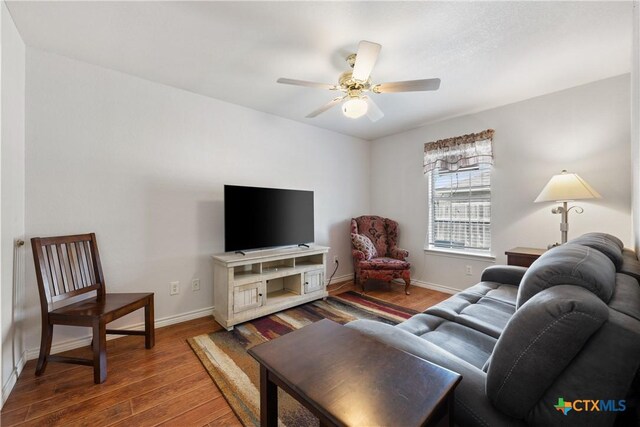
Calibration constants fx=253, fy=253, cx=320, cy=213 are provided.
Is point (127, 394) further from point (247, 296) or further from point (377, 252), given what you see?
point (377, 252)

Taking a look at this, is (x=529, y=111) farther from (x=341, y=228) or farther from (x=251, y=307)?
(x=251, y=307)

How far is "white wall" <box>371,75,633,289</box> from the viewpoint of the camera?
7.90 ft

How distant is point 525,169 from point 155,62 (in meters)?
3.95

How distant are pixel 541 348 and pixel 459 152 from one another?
3175mm

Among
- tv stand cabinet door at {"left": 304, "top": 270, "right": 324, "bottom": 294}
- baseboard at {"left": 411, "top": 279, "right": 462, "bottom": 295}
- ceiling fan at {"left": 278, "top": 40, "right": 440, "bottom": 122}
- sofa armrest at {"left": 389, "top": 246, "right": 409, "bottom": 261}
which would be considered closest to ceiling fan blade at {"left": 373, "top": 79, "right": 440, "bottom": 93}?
ceiling fan at {"left": 278, "top": 40, "right": 440, "bottom": 122}

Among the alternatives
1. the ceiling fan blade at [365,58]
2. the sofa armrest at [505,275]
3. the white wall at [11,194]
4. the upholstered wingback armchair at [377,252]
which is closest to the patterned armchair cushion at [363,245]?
the upholstered wingback armchair at [377,252]

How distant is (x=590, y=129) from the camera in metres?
2.54

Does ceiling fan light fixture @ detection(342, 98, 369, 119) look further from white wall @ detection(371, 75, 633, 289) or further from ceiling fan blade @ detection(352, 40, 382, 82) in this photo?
white wall @ detection(371, 75, 633, 289)

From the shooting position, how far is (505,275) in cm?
220

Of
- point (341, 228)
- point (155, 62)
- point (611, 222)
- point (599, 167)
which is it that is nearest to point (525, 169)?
point (599, 167)

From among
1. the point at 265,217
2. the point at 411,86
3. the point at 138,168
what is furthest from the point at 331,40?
the point at 138,168

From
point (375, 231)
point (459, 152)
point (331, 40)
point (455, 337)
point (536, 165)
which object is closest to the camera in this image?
point (455, 337)

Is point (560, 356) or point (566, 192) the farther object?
point (566, 192)

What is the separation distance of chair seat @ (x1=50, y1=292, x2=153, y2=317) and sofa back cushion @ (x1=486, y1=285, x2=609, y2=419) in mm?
2231
